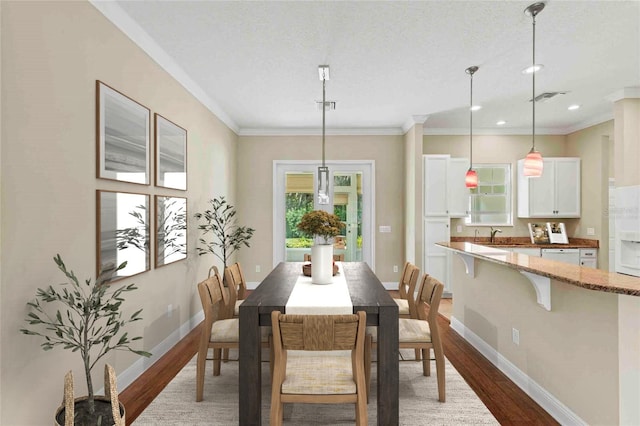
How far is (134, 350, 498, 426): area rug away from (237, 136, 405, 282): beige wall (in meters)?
3.24

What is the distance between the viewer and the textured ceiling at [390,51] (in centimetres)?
248

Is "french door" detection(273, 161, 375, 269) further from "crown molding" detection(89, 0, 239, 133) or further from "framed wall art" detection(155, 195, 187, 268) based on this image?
"framed wall art" detection(155, 195, 187, 268)

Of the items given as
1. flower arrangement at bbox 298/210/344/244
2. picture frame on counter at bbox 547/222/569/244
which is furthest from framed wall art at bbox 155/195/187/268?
picture frame on counter at bbox 547/222/569/244

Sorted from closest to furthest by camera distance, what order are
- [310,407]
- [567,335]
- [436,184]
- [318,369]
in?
[318,369] < [567,335] < [310,407] < [436,184]

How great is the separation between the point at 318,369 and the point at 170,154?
2.44 metres

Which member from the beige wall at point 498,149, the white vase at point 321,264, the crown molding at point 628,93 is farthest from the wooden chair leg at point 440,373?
the crown molding at point 628,93

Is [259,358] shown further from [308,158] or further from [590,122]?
[590,122]

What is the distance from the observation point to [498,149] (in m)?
5.93

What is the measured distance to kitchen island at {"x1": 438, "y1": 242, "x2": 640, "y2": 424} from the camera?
1809mm

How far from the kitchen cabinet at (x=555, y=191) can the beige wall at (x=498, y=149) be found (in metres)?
0.30

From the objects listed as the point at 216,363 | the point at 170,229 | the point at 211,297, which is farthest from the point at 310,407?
the point at 170,229

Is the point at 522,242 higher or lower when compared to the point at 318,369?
higher

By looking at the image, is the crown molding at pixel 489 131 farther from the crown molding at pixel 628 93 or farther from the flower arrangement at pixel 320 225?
the flower arrangement at pixel 320 225

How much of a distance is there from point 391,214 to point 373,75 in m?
2.87
